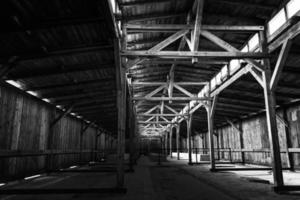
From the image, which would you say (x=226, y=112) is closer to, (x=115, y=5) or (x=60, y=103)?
(x=60, y=103)

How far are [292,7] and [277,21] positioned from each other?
752 millimetres

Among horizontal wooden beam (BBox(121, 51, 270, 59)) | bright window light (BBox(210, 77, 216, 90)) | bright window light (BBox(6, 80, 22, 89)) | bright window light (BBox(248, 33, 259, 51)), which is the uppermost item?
bright window light (BBox(248, 33, 259, 51))

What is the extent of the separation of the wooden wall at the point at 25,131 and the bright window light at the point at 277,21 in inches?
374

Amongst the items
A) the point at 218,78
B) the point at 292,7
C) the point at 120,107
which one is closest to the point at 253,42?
the point at 292,7

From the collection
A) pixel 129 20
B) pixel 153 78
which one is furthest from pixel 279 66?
pixel 153 78

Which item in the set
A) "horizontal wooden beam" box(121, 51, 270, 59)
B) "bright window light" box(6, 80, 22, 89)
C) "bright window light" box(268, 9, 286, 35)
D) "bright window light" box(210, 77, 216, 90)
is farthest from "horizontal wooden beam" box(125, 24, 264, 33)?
"bright window light" box(210, 77, 216, 90)

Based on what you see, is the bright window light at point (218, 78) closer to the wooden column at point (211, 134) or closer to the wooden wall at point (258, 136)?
the wooden column at point (211, 134)

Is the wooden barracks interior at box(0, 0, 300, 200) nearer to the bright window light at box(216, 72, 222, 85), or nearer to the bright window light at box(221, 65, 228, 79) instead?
the bright window light at box(221, 65, 228, 79)

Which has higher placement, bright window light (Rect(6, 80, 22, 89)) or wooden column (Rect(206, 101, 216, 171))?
bright window light (Rect(6, 80, 22, 89))

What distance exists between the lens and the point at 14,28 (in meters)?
5.37

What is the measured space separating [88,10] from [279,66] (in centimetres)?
595

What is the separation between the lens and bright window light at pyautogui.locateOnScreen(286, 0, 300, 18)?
6.92m

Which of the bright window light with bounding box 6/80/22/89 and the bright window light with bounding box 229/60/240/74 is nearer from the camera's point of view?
the bright window light with bounding box 6/80/22/89

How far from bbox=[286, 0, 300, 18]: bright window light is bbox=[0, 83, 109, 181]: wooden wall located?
962 centimetres
